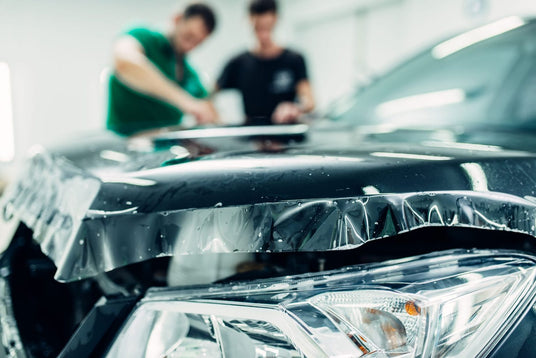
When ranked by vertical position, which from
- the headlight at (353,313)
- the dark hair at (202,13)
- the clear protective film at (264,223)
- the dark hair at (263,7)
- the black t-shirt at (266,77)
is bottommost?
the headlight at (353,313)

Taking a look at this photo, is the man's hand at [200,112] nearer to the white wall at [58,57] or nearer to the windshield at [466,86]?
the windshield at [466,86]

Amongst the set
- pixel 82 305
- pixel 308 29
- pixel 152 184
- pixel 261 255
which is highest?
pixel 308 29

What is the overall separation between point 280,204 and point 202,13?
74.0 inches

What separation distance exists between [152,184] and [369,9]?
243 inches

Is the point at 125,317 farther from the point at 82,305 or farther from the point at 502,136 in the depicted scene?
the point at 502,136

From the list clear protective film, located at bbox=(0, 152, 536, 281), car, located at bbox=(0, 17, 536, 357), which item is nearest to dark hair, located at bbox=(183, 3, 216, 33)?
car, located at bbox=(0, 17, 536, 357)

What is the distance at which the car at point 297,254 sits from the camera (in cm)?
56

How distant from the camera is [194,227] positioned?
1.95 feet

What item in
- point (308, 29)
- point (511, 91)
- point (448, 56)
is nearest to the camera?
point (511, 91)

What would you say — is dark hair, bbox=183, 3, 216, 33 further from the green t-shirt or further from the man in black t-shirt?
the man in black t-shirt


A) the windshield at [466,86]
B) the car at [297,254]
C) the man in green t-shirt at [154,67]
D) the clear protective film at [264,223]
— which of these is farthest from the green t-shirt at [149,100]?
the clear protective film at [264,223]

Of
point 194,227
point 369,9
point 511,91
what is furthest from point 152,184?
point 369,9

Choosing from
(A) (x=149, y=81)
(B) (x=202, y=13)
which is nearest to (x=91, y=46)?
(B) (x=202, y=13)

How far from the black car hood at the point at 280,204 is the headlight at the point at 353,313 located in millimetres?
54
